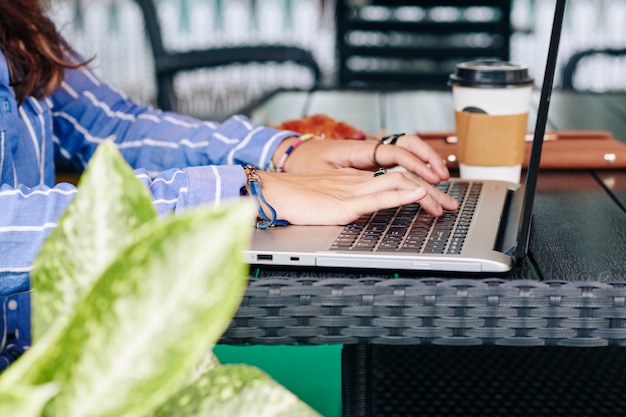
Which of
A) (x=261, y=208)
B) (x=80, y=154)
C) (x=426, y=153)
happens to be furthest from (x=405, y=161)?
(x=80, y=154)

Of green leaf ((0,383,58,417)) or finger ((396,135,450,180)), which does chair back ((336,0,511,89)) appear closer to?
finger ((396,135,450,180))

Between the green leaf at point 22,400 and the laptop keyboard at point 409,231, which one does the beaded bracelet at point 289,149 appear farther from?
the green leaf at point 22,400

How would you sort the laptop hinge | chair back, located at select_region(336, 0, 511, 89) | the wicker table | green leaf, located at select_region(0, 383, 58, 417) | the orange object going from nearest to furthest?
green leaf, located at select_region(0, 383, 58, 417), the wicker table, the laptop hinge, the orange object, chair back, located at select_region(336, 0, 511, 89)

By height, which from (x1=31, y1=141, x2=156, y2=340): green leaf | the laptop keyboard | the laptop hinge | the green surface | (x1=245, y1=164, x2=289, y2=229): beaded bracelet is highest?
(x1=31, y1=141, x2=156, y2=340): green leaf

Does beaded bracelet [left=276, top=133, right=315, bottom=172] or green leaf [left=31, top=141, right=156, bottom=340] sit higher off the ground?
green leaf [left=31, top=141, right=156, bottom=340]

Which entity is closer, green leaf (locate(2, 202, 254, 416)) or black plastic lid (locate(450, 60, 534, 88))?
green leaf (locate(2, 202, 254, 416))

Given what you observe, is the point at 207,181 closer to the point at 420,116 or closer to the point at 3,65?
the point at 3,65

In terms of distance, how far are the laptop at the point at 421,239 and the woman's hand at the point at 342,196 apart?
0.04 ft

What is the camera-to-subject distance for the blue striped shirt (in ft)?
2.47

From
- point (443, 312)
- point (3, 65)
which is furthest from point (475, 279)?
point (3, 65)

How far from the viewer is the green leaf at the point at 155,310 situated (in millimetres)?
201

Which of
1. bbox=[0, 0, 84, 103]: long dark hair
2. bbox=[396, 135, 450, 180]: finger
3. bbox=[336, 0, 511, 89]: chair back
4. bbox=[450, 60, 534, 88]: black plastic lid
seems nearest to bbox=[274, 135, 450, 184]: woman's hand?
bbox=[396, 135, 450, 180]: finger

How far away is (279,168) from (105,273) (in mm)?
951

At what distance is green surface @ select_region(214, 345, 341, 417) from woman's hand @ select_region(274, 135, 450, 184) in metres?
0.24
